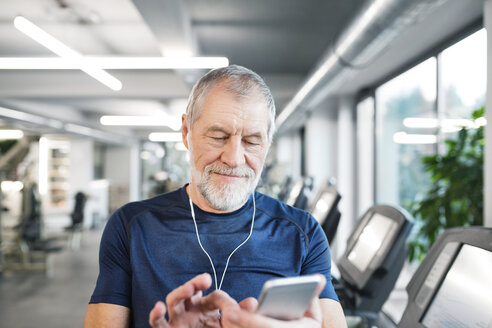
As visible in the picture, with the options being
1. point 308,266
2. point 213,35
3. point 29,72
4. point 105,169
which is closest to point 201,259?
point 308,266

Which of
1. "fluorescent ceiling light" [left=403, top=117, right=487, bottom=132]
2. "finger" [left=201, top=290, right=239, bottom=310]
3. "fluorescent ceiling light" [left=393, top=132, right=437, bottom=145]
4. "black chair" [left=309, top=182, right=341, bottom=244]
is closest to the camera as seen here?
"finger" [left=201, top=290, right=239, bottom=310]

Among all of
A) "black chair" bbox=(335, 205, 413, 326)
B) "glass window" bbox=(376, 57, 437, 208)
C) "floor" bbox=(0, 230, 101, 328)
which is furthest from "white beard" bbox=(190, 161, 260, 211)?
"floor" bbox=(0, 230, 101, 328)

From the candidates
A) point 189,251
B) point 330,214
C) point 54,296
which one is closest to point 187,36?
point 330,214

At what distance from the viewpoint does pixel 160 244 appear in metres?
1.12

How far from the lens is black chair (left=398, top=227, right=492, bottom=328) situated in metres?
0.96

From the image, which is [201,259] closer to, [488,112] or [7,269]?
[488,112]

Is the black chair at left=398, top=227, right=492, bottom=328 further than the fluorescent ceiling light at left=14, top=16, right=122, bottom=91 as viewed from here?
No

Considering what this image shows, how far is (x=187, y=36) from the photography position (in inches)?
152

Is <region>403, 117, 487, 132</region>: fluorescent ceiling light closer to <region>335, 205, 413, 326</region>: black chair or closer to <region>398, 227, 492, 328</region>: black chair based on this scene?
<region>335, 205, 413, 326</region>: black chair

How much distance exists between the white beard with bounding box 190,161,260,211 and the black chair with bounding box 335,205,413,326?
70cm

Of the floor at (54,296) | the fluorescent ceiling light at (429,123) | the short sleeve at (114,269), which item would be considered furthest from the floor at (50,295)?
the fluorescent ceiling light at (429,123)

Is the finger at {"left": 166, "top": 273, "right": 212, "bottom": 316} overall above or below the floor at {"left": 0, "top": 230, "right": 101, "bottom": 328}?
above

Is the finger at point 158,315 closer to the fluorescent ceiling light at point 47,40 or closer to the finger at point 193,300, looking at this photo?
the finger at point 193,300

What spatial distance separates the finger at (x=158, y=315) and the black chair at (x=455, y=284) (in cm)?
73
